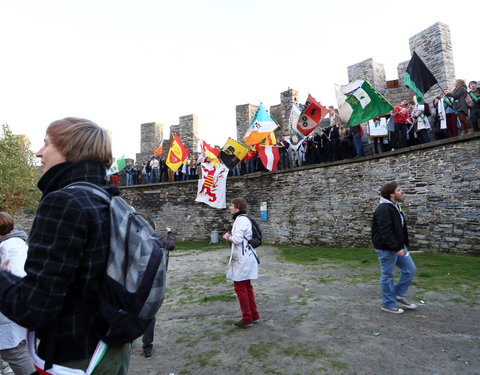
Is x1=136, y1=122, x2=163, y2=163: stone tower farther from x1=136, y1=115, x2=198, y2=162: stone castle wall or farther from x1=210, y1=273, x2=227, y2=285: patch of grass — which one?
x1=210, y1=273, x2=227, y2=285: patch of grass

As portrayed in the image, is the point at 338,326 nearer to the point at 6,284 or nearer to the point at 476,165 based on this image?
the point at 6,284

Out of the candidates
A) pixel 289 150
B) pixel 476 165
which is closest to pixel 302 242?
pixel 289 150

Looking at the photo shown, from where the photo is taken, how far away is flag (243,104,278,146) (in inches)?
498

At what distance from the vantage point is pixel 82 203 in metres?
1.25

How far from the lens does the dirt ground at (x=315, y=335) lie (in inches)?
132

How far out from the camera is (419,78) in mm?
9227

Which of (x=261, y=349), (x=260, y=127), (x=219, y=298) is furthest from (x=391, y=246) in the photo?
(x=260, y=127)

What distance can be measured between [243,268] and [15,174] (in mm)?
17792

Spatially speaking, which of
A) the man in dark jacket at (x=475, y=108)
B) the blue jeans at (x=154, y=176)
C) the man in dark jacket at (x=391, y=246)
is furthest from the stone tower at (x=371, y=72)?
the blue jeans at (x=154, y=176)

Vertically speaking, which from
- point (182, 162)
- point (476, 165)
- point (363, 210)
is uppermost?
point (182, 162)

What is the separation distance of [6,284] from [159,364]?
9.84ft

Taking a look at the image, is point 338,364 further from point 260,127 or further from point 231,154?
point 231,154

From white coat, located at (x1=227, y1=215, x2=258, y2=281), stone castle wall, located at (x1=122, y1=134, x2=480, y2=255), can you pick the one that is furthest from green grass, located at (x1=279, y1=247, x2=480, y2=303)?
white coat, located at (x1=227, y1=215, x2=258, y2=281)

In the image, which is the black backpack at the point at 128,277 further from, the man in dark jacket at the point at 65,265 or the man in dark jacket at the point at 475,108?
the man in dark jacket at the point at 475,108
